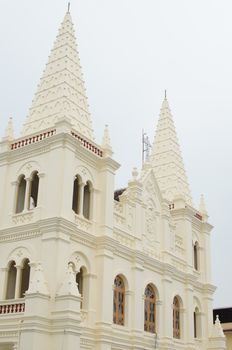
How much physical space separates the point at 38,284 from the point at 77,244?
11.1ft

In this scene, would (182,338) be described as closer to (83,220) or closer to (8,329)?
(83,220)

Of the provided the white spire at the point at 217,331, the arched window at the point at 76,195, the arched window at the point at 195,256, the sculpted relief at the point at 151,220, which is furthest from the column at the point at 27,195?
the white spire at the point at 217,331

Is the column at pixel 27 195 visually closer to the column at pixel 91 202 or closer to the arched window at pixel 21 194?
the arched window at pixel 21 194

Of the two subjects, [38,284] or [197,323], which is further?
[197,323]

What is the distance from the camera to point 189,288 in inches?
1227

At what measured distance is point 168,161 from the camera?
3497 cm

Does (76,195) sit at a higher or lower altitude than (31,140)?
lower

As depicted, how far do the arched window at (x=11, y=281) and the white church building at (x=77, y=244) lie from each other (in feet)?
0.14

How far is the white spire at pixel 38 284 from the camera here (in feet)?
66.1

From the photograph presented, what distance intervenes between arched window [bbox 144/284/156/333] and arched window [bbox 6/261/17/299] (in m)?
7.15

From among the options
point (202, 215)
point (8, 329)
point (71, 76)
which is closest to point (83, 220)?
point (8, 329)

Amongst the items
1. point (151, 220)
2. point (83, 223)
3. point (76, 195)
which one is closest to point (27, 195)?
point (76, 195)

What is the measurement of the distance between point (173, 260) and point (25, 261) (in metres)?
10.4

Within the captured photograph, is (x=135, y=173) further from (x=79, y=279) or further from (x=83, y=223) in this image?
(x=79, y=279)
